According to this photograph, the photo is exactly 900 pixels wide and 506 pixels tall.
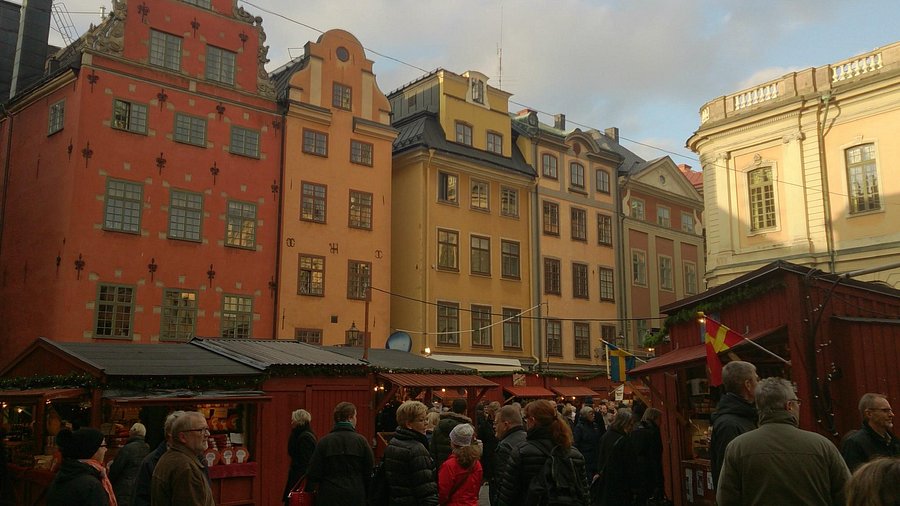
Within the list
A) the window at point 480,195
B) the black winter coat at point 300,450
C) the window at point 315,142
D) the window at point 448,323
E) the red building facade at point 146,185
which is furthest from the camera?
the window at point 480,195

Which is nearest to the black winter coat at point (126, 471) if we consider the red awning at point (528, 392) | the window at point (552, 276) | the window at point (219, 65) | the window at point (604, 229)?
the window at point (219, 65)

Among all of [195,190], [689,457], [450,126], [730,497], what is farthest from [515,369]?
[730,497]

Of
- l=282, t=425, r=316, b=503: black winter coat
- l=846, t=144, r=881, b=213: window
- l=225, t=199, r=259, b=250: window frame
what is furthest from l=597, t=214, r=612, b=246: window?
l=282, t=425, r=316, b=503: black winter coat

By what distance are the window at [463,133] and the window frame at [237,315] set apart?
12.3m

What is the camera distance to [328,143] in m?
29.0

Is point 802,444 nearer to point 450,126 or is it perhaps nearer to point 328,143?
point 328,143

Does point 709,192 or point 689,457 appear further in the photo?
point 709,192

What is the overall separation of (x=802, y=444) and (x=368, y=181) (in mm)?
26104

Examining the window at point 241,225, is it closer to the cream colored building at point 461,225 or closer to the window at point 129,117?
the window at point 129,117

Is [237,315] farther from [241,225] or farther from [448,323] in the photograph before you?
[448,323]

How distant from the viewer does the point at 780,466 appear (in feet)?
15.1

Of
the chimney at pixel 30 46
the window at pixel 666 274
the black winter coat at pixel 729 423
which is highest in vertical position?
the chimney at pixel 30 46

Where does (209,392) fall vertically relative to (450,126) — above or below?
below

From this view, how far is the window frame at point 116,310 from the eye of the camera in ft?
75.5
